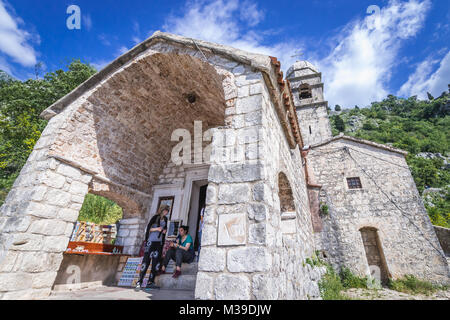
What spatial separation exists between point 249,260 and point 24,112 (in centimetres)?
1577

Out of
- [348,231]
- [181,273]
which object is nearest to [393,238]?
[348,231]

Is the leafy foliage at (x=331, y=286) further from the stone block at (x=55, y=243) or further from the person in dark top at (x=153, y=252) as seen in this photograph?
the stone block at (x=55, y=243)

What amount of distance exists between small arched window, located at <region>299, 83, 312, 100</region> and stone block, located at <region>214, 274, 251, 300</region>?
43.0 feet

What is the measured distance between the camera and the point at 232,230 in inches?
83.5

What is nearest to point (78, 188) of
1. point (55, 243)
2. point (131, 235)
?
point (55, 243)

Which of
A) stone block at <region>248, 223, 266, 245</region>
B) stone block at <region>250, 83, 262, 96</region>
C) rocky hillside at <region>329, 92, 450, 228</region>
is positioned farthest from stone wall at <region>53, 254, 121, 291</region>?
rocky hillside at <region>329, 92, 450, 228</region>

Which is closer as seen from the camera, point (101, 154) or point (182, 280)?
point (182, 280)

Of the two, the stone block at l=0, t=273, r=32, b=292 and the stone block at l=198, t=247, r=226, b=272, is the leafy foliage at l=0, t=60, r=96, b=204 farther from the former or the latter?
the stone block at l=198, t=247, r=226, b=272

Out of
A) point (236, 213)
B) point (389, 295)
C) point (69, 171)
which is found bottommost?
point (389, 295)

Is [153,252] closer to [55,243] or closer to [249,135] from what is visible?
[55,243]

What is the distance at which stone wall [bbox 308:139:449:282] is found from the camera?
6.91 metres

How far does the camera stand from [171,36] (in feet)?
12.5

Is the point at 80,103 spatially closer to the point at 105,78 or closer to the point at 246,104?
the point at 105,78

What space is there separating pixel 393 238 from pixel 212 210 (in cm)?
816
